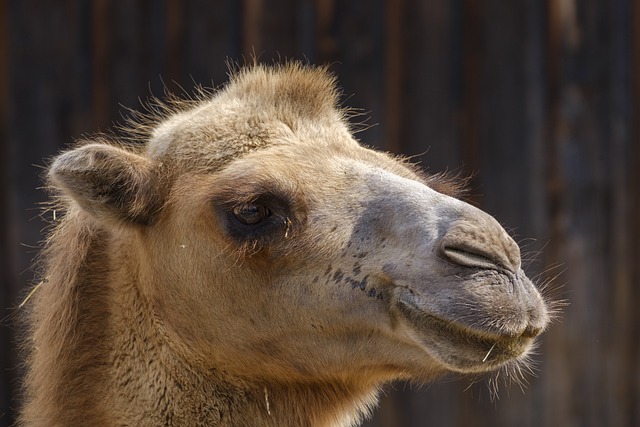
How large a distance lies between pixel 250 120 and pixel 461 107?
3562 mm

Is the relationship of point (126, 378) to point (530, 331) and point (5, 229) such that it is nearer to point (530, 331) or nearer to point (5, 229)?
point (530, 331)

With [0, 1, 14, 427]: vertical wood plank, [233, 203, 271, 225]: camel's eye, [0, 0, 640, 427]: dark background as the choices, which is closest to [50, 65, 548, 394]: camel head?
[233, 203, 271, 225]: camel's eye

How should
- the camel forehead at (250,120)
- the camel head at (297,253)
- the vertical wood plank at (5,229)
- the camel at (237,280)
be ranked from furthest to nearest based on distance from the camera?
the vertical wood plank at (5,229), the camel forehead at (250,120), the camel at (237,280), the camel head at (297,253)

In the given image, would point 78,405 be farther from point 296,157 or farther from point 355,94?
point 355,94

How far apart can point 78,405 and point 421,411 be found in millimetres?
4018

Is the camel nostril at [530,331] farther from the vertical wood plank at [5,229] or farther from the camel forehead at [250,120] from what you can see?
the vertical wood plank at [5,229]

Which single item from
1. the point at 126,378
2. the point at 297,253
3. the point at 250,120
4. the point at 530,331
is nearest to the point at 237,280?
the point at 297,253

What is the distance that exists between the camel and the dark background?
3.22 metres

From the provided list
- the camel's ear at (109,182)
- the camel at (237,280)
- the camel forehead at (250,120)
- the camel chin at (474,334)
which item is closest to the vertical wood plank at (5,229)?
the camel forehead at (250,120)

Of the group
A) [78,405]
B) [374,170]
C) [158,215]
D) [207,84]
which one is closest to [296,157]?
[374,170]

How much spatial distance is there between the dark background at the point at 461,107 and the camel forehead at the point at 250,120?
2773mm

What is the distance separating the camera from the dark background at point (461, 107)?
783 centimetres

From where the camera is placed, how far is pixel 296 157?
14.5ft

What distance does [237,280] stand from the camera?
4.33 metres
